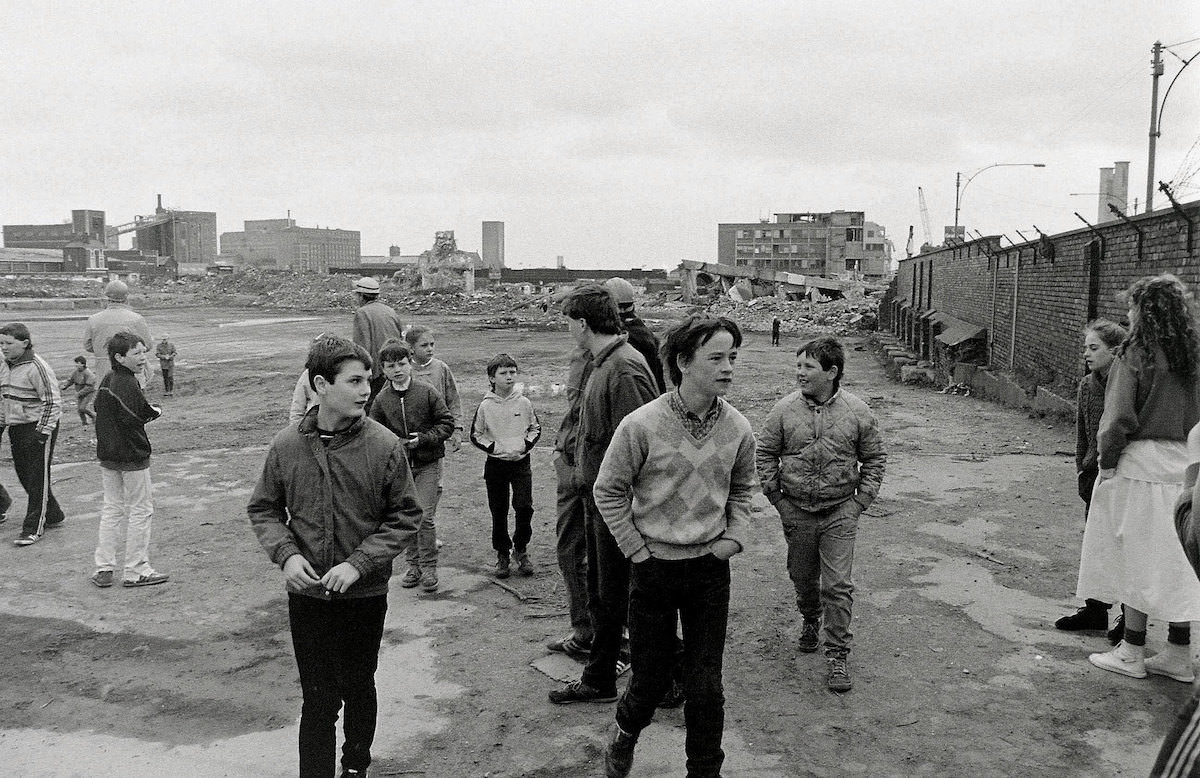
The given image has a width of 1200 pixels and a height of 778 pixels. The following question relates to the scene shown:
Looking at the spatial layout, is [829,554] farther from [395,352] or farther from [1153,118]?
[1153,118]

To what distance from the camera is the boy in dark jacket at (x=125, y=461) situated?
234 inches

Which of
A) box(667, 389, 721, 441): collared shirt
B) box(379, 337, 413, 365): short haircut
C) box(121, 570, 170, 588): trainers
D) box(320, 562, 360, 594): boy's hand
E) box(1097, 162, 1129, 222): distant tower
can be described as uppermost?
box(1097, 162, 1129, 222): distant tower

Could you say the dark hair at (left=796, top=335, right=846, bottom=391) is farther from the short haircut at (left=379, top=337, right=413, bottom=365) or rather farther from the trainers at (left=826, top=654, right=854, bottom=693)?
the short haircut at (left=379, top=337, right=413, bottom=365)

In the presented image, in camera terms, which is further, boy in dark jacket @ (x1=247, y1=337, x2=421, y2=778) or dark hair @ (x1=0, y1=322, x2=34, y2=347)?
dark hair @ (x1=0, y1=322, x2=34, y2=347)

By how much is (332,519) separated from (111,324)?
6.31m

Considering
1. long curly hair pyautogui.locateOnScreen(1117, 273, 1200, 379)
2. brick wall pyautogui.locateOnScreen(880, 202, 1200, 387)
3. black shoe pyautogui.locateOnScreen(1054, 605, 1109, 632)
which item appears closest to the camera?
long curly hair pyautogui.locateOnScreen(1117, 273, 1200, 379)

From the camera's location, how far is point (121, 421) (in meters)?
5.95

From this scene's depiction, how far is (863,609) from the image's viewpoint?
5500 millimetres

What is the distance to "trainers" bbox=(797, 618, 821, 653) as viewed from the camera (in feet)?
15.9

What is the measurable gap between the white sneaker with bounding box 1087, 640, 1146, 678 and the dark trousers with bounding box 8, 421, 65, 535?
7365mm

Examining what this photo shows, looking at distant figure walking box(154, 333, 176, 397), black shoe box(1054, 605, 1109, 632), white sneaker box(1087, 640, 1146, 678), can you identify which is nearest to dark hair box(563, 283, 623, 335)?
white sneaker box(1087, 640, 1146, 678)

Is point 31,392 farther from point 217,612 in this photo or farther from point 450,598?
point 450,598

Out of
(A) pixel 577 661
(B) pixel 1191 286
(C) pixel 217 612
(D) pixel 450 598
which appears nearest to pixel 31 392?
(C) pixel 217 612

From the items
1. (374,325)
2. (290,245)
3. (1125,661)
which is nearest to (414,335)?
(374,325)
